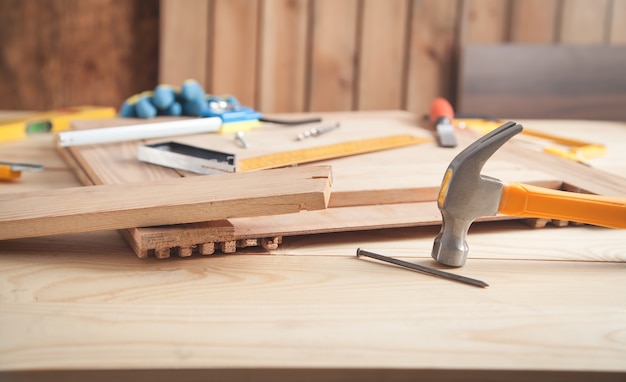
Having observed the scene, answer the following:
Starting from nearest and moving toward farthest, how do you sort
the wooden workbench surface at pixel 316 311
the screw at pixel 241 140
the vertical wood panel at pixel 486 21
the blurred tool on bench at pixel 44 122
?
the wooden workbench surface at pixel 316 311
the screw at pixel 241 140
the blurred tool on bench at pixel 44 122
the vertical wood panel at pixel 486 21

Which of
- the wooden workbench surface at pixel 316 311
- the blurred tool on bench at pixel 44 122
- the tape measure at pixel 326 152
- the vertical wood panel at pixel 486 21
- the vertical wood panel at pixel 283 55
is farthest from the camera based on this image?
the vertical wood panel at pixel 486 21

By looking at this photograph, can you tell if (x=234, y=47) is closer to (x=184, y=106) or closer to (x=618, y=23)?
(x=184, y=106)

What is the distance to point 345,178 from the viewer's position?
1062 mm

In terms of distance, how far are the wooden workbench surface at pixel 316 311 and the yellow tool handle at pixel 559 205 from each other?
0.05 meters

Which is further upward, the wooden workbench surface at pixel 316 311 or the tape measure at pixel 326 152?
the tape measure at pixel 326 152

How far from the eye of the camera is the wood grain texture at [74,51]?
2393mm

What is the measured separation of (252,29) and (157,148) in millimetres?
1397

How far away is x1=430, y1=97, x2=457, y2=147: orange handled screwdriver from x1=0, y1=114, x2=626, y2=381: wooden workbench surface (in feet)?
1.48

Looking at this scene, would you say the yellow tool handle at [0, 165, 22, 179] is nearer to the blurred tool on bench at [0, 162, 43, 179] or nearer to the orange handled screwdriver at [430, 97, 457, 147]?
the blurred tool on bench at [0, 162, 43, 179]

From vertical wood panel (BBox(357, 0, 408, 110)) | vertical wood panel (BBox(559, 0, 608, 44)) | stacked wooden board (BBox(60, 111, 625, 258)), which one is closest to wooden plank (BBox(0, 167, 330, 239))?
stacked wooden board (BBox(60, 111, 625, 258))

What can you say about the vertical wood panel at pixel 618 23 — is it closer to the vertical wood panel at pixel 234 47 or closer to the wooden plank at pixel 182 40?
the vertical wood panel at pixel 234 47

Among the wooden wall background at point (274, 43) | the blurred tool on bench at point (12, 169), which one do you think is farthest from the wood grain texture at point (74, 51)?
the blurred tool on bench at point (12, 169)

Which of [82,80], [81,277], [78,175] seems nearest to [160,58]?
[82,80]

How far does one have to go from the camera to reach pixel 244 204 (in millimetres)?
810
